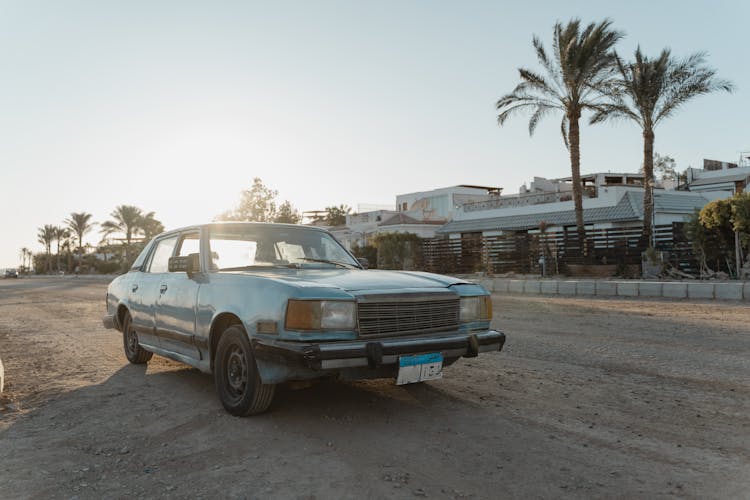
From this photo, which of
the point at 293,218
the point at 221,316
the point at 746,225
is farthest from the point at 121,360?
the point at 293,218

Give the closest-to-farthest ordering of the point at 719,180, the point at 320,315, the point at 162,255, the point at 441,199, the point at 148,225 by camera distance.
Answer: the point at 320,315 < the point at 162,255 < the point at 719,180 < the point at 441,199 < the point at 148,225

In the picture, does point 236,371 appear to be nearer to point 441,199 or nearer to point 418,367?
point 418,367

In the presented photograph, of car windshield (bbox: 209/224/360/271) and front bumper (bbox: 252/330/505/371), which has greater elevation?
car windshield (bbox: 209/224/360/271)

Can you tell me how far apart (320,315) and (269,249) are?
5.33 feet

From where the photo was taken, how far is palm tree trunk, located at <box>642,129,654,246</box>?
947 inches

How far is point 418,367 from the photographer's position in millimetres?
4008

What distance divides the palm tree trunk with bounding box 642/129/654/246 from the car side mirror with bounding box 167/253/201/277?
22.0 m

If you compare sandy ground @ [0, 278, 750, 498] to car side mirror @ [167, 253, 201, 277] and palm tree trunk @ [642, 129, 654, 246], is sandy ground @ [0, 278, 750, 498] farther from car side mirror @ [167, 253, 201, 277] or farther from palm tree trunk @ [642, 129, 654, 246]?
palm tree trunk @ [642, 129, 654, 246]

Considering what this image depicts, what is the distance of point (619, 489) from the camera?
2965mm

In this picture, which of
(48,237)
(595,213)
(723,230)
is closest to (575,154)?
(595,213)

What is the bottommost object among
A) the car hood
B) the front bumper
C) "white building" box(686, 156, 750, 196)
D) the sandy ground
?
the sandy ground

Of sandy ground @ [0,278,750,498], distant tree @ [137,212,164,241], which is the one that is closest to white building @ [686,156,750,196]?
sandy ground @ [0,278,750,498]

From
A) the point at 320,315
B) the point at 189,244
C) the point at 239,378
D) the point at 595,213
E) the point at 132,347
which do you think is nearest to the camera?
the point at 320,315

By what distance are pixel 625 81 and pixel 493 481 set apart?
26.6 meters
